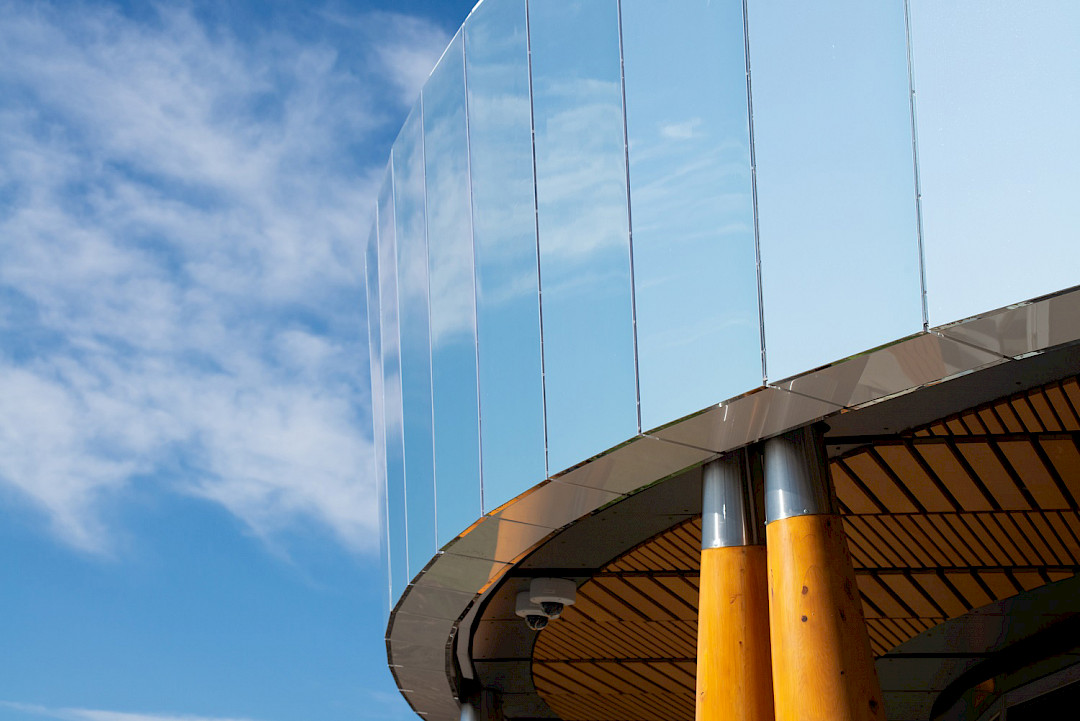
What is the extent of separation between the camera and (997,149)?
6.20m

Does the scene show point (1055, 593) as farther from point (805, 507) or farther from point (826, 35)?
point (826, 35)

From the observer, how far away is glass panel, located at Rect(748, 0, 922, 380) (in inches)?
261

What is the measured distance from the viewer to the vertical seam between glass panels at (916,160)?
6.40m

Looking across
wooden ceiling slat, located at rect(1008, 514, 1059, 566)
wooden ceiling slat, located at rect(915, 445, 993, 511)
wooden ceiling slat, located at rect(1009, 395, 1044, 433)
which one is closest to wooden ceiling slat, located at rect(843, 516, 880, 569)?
wooden ceiling slat, located at rect(915, 445, 993, 511)

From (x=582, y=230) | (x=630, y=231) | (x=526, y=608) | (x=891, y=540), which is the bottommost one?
(x=891, y=540)

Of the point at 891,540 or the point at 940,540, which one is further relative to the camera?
the point at 891,540

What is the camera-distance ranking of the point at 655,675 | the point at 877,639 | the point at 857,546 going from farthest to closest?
the point at 655,675, the point at 877,639, the point at 857,546

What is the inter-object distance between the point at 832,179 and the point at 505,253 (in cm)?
331

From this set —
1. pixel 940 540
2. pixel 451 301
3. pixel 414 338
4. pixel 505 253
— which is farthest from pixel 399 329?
pixel 940 540

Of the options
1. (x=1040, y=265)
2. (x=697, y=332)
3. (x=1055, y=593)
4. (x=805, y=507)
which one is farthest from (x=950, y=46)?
(x=1055, y=593)

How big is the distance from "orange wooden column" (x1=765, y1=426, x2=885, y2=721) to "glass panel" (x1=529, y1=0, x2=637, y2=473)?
43.3 inches

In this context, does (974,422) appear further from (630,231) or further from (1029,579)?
(1029,579)

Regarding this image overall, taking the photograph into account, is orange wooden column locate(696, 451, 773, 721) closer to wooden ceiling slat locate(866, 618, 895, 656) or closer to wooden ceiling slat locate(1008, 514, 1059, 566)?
wooden ceiling slat locate(1008, 514, 1059, 566)

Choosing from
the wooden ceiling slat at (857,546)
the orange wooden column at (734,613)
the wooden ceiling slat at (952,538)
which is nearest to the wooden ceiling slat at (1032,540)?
the wooden ceiling slat at (952,538)
